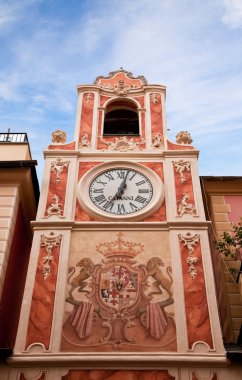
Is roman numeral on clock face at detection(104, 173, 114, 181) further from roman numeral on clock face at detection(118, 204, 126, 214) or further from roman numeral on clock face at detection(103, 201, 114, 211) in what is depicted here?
roman numeral on clock face at detection(118, 204, 126, 214)

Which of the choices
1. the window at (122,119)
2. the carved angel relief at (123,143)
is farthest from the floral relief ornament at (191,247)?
the window at (122,119)

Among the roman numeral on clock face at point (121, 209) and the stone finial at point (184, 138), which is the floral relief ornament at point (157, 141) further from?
the roman numeral on clock face at point (121, 209)

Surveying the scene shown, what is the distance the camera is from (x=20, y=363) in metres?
9.64

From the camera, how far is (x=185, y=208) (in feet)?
42.1

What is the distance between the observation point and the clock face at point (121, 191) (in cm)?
1305

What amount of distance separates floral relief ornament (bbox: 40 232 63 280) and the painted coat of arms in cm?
55

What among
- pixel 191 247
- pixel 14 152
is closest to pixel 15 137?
pixel 14 152

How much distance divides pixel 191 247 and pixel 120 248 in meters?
1.73

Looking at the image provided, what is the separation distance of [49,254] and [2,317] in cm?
184

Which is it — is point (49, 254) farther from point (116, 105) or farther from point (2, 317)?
point (116, 105)

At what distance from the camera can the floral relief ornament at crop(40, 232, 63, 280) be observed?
11.4 m

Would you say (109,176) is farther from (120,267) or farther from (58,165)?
(120,267)

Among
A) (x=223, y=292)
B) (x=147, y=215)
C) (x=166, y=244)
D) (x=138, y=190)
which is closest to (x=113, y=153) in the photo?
(x=138, y=190)

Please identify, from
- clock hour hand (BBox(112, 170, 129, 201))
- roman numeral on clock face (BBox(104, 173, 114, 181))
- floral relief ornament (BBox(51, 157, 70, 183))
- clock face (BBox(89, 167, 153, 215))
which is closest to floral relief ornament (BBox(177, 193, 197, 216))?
clock face (BBox(89, 167, 153, 215))
